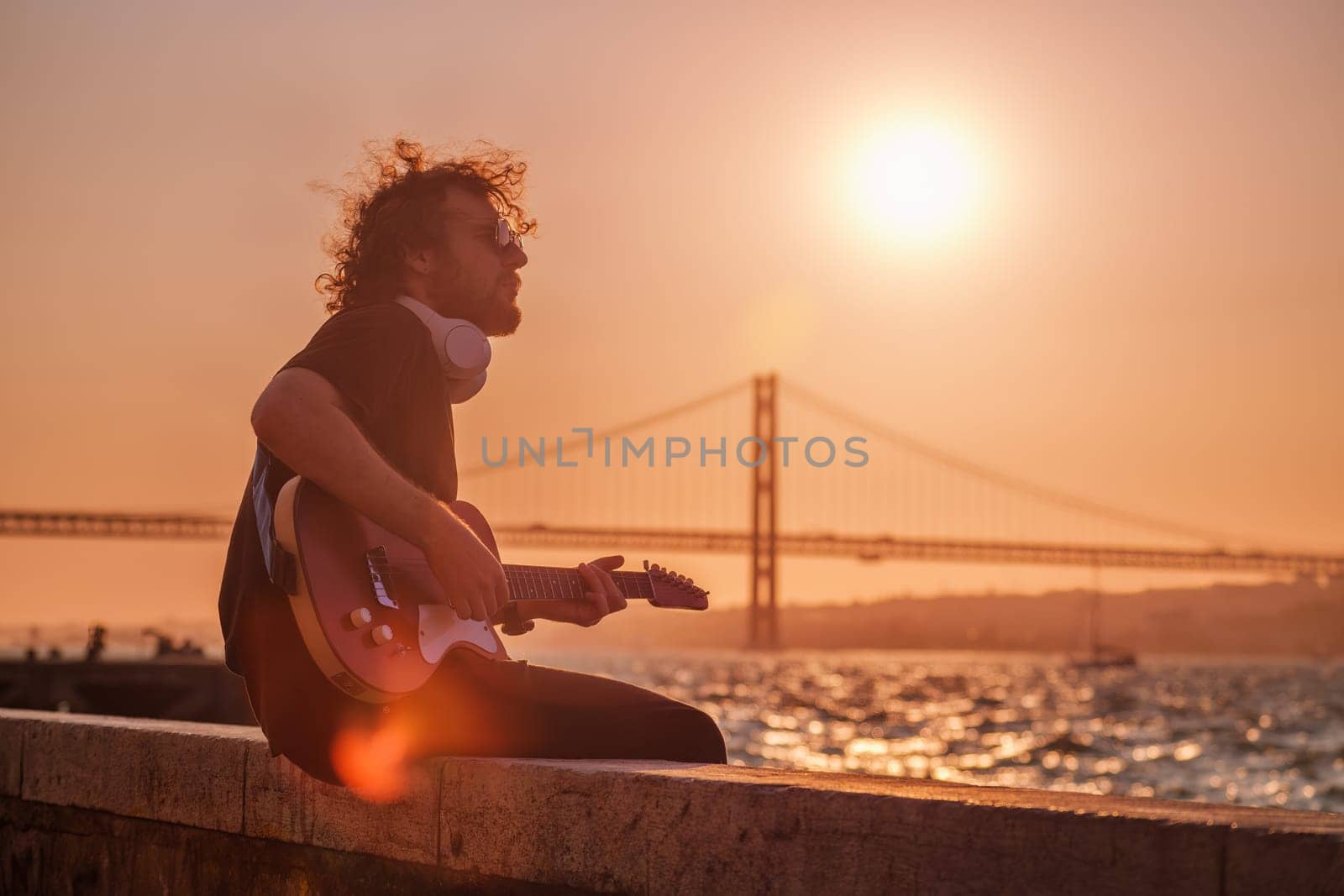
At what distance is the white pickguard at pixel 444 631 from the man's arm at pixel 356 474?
8 cm

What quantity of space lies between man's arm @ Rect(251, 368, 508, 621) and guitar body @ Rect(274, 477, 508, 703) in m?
0.07

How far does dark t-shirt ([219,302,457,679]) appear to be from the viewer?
2205mm

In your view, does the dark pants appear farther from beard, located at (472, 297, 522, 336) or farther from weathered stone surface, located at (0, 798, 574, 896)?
beard, located at (472, 297, 522, 336)

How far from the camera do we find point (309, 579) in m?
2.13

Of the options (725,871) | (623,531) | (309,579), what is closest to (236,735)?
(309,579)

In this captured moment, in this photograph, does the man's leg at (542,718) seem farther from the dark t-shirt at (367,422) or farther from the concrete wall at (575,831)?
the dark t-shirt at (367,422)

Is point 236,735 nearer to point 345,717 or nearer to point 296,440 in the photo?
point 345,717

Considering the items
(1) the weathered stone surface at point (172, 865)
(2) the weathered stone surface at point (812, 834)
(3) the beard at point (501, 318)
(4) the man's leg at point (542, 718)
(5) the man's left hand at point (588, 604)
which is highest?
(3) the beard at point (501, 318)

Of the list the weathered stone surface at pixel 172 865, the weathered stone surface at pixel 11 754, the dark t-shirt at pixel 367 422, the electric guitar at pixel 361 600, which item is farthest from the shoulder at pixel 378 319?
the weathered stone surface at pixel 11 754

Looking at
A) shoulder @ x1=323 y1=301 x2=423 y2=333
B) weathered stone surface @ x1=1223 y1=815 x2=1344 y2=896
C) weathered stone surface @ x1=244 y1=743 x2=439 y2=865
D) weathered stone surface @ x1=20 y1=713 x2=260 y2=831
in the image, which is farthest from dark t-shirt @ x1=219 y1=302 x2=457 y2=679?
weathered stone surface @ x1=1223 y1=815 x2=1344 y2=896

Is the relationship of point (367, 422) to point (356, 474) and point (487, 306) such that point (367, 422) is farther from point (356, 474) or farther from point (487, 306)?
point (487, 306)

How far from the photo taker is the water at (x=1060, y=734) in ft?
→ 75.1

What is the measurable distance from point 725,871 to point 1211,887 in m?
0.62

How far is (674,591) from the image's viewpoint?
281 centimetres
